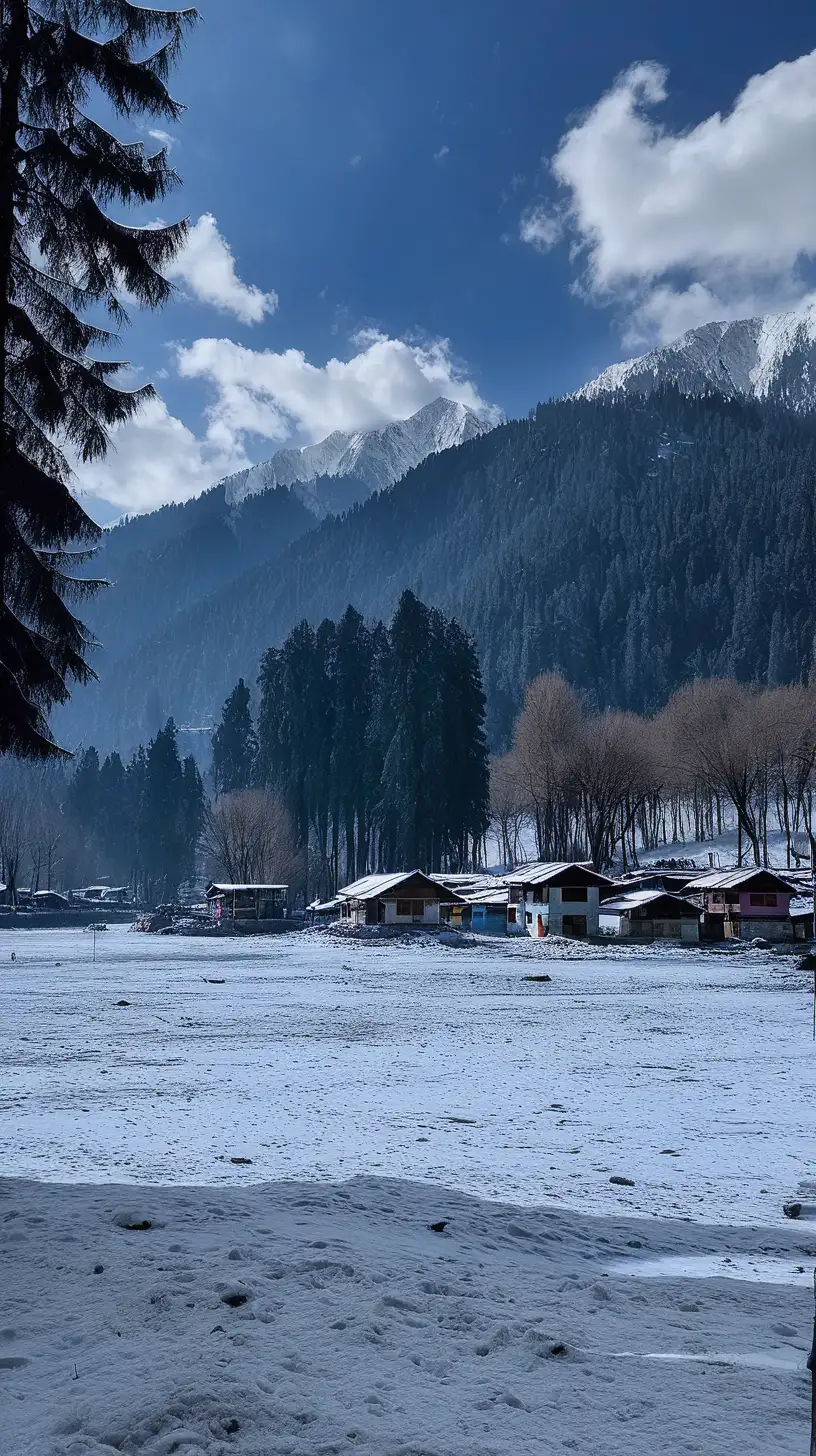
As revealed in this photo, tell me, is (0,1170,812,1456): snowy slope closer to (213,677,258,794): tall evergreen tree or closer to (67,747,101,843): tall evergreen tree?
(213,677,258,794): tall evergreen tree

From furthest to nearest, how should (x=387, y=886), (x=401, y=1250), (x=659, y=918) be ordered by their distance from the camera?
(x=387, y=886)
(x=659, y=918)
(x=401, y=1250)

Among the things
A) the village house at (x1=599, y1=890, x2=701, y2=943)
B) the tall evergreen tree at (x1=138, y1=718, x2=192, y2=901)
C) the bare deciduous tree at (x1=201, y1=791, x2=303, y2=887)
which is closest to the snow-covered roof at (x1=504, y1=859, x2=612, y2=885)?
the village house at (x1=599, y1=890, x2=701, y2=943)

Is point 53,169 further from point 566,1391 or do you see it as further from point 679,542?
point 679,542

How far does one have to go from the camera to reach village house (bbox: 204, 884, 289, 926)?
78.0 m

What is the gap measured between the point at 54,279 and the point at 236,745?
11268 centimetres

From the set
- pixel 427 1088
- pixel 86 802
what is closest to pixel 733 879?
pixel 427 1088

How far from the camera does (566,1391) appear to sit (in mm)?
4492

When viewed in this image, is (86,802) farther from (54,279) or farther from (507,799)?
(54,279)

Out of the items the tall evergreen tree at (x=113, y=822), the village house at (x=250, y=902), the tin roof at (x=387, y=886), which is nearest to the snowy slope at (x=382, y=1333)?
the tin roof at (x=387, y=886)

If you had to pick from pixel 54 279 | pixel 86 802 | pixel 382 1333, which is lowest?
pixel 382 1333

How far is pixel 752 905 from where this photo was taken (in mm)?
60438

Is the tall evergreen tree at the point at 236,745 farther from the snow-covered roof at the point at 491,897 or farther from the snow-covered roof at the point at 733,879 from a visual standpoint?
the snow-covered roof at the point at 733,879

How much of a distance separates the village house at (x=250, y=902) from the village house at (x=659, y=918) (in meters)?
30.3

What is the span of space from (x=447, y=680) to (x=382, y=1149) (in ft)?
243
